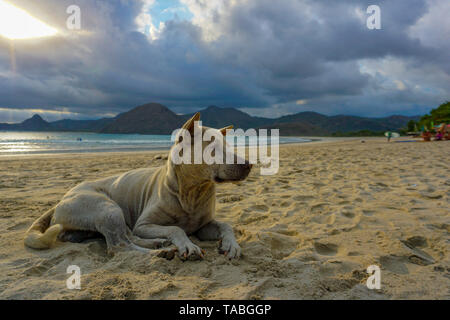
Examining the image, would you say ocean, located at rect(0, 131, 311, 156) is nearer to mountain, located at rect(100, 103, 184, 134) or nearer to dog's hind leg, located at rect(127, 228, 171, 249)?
dog's hind leg, located at rect(127, 228, 171, 249)

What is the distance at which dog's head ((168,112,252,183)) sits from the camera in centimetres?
238

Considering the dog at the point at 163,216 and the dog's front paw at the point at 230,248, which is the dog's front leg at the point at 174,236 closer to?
the dog at the point at 163,216

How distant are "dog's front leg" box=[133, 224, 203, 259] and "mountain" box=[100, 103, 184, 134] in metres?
96.7

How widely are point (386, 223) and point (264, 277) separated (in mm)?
2114

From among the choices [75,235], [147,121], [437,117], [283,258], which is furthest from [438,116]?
[147,121]

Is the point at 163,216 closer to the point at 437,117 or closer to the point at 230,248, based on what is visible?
the point at 230,248

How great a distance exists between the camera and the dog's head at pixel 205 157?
7.80ft

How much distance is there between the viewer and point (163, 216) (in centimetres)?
297

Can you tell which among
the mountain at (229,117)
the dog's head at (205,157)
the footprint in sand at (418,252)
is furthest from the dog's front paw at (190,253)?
the mountain at (229,117)

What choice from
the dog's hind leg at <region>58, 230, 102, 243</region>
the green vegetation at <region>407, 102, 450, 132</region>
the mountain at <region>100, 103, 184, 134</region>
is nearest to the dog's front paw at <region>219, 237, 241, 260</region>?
the dog's hind leg at <region>58, 230, 102, 243</region>

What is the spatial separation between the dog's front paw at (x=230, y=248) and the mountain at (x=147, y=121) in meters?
97.1
